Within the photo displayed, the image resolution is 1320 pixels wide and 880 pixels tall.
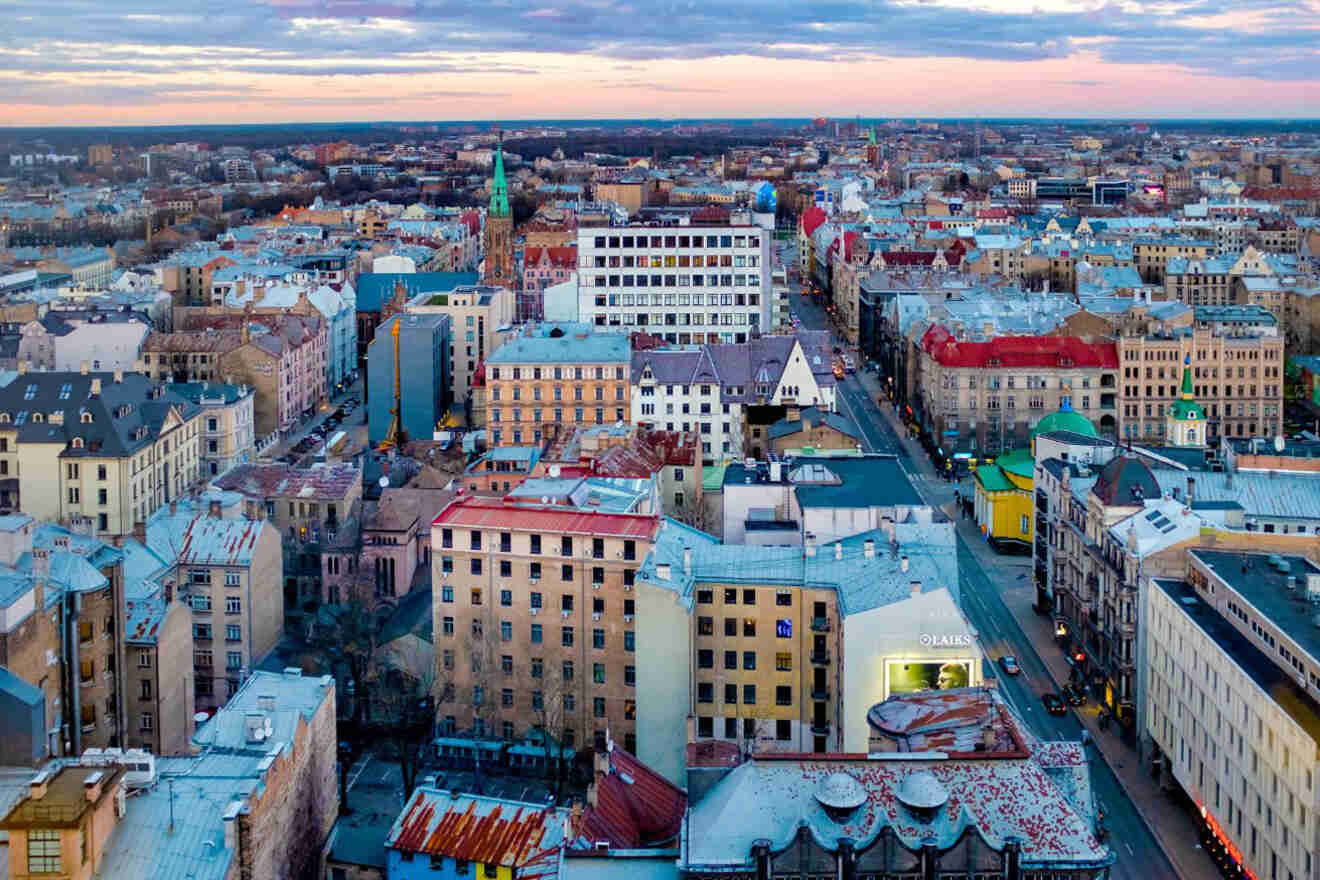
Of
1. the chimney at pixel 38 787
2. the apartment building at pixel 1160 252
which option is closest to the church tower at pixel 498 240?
the apartment building at pixel 1160 252

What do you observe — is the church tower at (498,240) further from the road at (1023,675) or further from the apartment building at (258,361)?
the road at (1023,675)

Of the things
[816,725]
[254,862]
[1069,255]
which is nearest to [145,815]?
[254,862]

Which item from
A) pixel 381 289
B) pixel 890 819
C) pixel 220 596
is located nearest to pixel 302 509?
pixel 220 596

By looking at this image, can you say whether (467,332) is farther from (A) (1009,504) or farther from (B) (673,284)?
(A) (1009,504)

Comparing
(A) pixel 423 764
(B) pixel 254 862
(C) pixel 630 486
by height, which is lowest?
(A) pixel 423 764

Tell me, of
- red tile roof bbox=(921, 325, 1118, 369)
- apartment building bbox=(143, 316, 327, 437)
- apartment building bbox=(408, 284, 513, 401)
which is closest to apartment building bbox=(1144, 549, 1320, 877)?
red tile roof bbox=(921, 325, 1118, 369)

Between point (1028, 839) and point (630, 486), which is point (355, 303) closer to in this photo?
point (630, 486)
